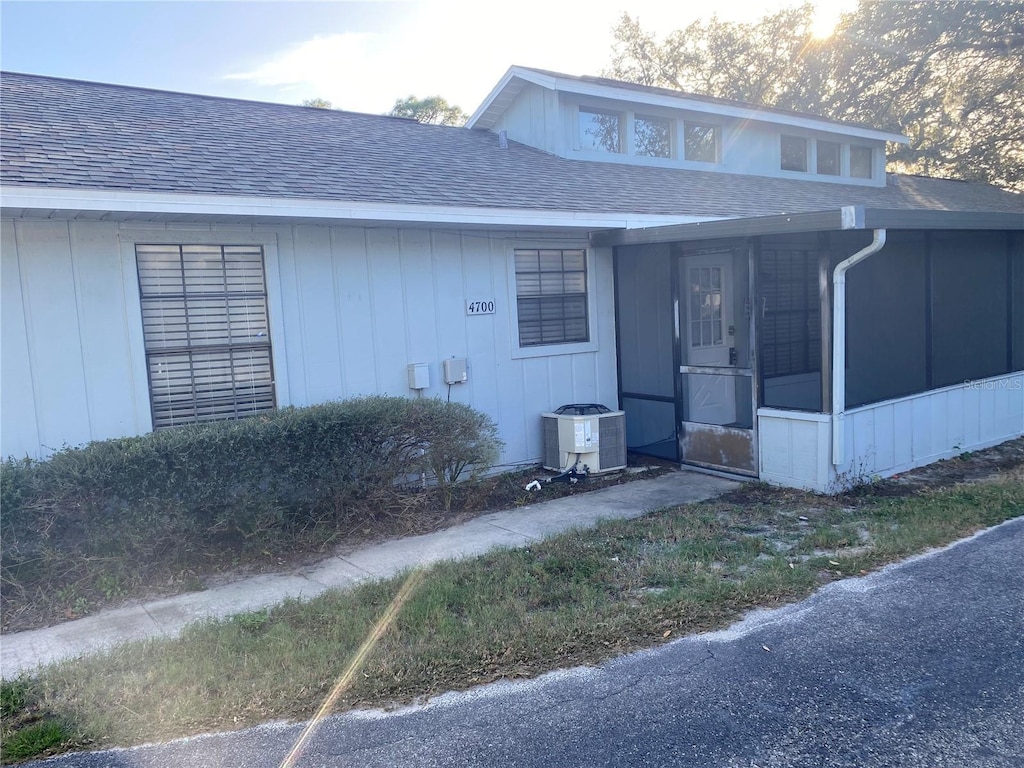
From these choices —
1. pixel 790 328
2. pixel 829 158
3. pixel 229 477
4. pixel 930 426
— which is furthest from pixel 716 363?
pixel 829 158

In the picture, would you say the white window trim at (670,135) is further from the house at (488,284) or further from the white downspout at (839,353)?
the white downspout at (839,353)

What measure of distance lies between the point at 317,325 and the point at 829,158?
11806mm

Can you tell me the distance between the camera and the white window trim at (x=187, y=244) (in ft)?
21.3

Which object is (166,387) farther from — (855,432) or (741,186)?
(741,186)

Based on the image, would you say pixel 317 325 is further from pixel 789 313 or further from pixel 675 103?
pixel 675 103

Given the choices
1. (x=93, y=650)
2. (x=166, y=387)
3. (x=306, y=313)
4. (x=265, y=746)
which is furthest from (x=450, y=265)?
(x=265, y=746)

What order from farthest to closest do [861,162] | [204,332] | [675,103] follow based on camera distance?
[861,162] → [675,103] → [204,332]

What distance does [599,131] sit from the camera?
40.1ft

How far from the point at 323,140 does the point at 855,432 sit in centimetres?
666

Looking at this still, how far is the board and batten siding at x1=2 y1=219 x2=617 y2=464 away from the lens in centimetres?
605

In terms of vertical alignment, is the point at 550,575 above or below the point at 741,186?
below

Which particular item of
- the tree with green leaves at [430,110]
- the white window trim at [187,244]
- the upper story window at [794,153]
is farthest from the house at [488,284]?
the tree with green leaves at [430,110]

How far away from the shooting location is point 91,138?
277 inches

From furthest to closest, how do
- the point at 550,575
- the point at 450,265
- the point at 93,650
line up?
1. the point at 450,265
2. the point at 550,575
3. the point at 93,650
